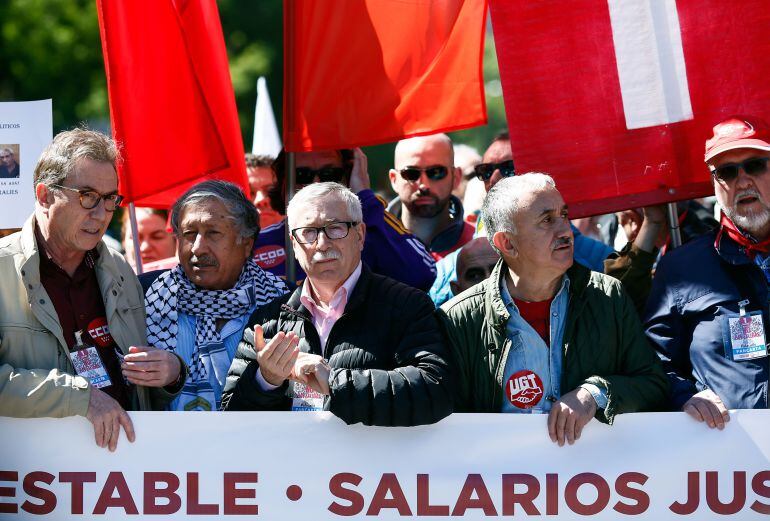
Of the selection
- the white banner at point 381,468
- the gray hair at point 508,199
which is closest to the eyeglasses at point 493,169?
the gray hair at point 508,199

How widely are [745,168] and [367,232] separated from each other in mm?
1581

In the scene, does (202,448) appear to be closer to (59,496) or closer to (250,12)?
(59,496)

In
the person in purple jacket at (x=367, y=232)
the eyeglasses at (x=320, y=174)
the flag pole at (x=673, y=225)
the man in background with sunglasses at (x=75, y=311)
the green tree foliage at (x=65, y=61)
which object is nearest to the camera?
the man in background with sunglasses at (x=75, y=311)

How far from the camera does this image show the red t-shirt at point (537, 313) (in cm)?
428

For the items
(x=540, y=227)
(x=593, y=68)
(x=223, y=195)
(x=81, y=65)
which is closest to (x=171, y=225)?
(x=223, y=195)

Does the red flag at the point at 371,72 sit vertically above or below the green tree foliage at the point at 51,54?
below

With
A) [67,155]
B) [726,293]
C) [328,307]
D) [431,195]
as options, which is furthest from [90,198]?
[726,293]

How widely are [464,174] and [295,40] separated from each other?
109 inches

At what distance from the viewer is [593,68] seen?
525 centimetres

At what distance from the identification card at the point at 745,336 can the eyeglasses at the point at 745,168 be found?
0.59 metres

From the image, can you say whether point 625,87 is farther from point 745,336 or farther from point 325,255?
point 325,255

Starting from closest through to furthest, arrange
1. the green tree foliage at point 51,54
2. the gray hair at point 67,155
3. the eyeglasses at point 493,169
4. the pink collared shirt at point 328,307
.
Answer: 1. the pink collared shirt at point 328,307
2. the gray hair at point 67,155
3. the eyeglasses at point 493,169
4. the green tree foliage at point 51,54

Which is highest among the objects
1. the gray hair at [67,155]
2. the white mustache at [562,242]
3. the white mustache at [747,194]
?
the gray hair at [67,155]

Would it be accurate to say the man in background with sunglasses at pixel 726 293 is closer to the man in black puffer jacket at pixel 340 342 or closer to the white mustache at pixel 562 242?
the white mustache at pixel 562 242
